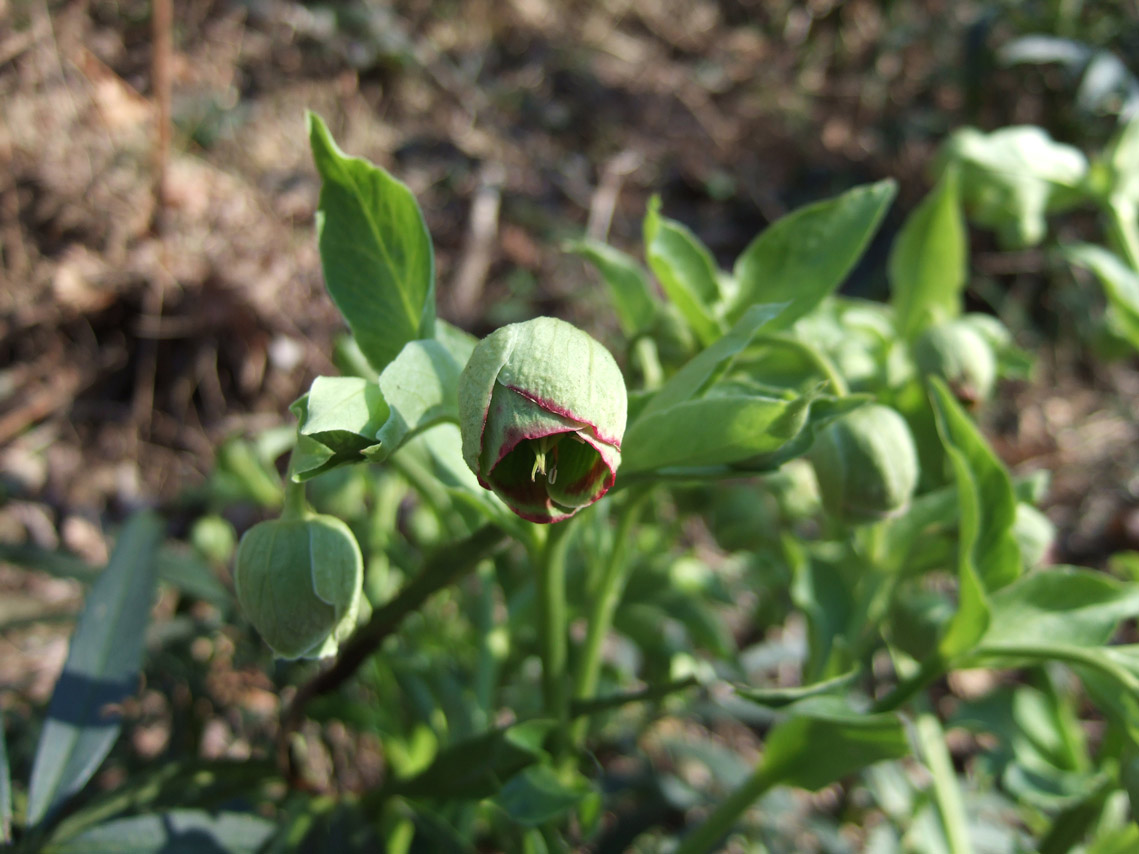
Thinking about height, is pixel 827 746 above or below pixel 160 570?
above

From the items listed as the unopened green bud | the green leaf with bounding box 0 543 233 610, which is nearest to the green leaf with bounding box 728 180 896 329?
the green leaf with bounding box 0 543 233 610

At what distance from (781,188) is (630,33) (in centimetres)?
93

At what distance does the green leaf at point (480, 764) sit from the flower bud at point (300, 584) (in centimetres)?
17

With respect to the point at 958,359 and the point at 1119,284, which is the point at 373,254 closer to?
the point at 958,359

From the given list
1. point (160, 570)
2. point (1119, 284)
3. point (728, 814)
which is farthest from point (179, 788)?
point (1119, 284)

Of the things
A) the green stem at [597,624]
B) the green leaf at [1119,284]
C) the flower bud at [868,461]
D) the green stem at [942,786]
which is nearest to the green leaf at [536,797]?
the green stem at [597,624]

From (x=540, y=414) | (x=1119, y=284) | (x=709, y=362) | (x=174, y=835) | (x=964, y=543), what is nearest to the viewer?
(x=540, y=414)

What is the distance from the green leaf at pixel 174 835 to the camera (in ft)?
2.59

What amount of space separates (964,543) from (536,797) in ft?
1.28

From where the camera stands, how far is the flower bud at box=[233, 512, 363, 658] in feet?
2.03

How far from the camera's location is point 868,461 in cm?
74

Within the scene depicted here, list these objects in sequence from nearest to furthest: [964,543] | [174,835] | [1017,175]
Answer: [964,543]
[174,835]
[1017,175]

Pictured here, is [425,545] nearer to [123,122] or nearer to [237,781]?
[237,781]

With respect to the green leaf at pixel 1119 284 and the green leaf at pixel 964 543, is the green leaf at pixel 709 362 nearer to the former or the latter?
the green leaf at pixel 964 543
